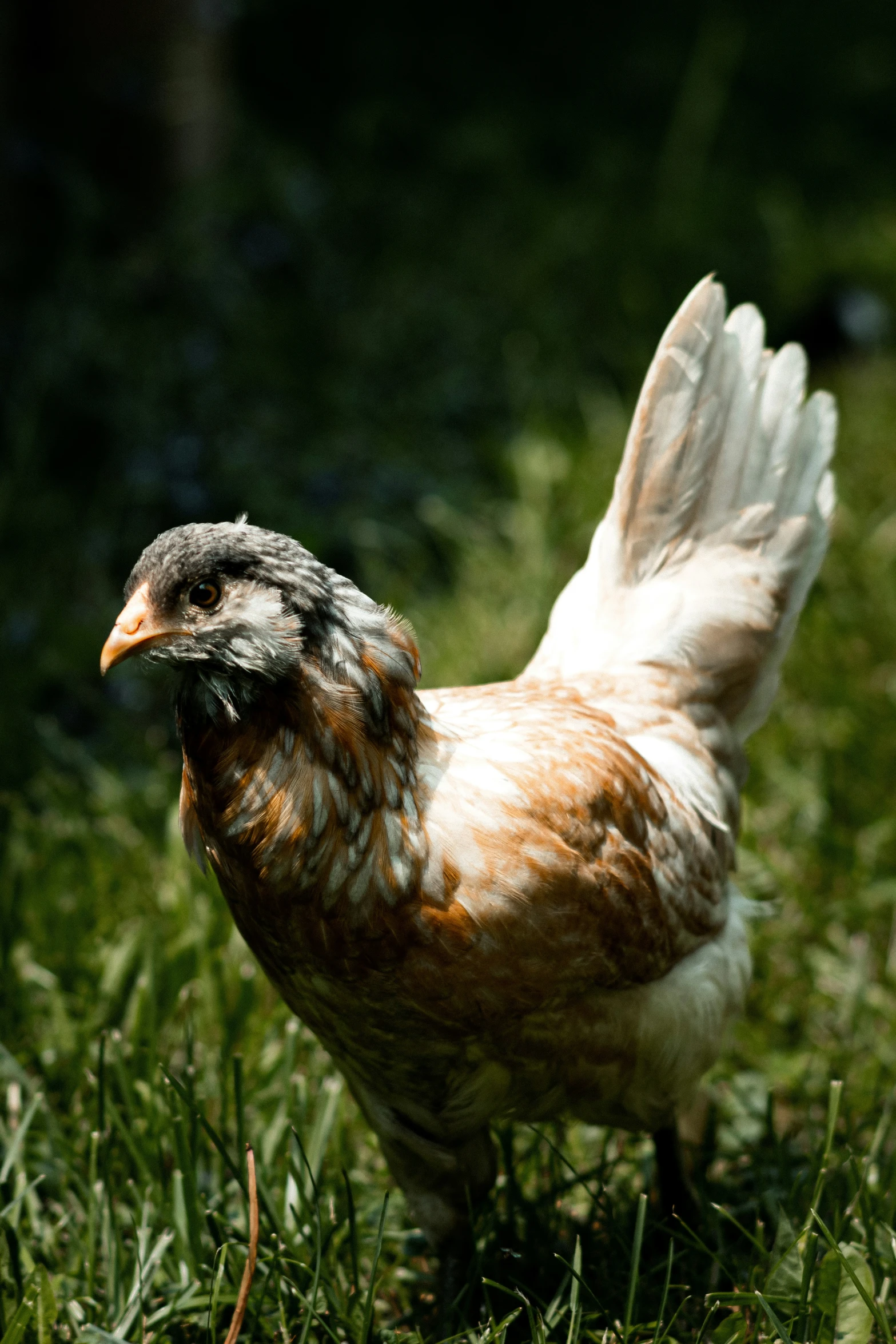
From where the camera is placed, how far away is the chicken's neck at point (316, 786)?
2.04m

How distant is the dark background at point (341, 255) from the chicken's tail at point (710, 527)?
5.60 feet

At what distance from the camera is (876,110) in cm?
786

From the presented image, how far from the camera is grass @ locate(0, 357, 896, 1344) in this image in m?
2.34

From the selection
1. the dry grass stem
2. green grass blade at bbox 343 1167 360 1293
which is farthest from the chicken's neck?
green grass blade at bbox 343 1167 360 1293

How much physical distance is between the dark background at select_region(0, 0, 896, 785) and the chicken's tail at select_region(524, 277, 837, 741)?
1708 mm

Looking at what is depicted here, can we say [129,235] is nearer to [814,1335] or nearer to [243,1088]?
[243,1088]

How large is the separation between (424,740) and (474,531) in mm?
2729

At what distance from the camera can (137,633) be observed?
1.95m

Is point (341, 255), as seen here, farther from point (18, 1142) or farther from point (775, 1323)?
point (775, 1323)

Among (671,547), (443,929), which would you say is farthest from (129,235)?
(443,929)

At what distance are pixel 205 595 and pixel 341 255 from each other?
479 cm

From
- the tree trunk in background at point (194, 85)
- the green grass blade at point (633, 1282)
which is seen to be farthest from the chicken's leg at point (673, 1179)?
the tree trunk in background at point (194, 85)

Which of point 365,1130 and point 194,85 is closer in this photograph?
point 365,1130

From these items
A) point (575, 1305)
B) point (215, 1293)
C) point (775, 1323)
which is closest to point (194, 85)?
point (215, 1293)
